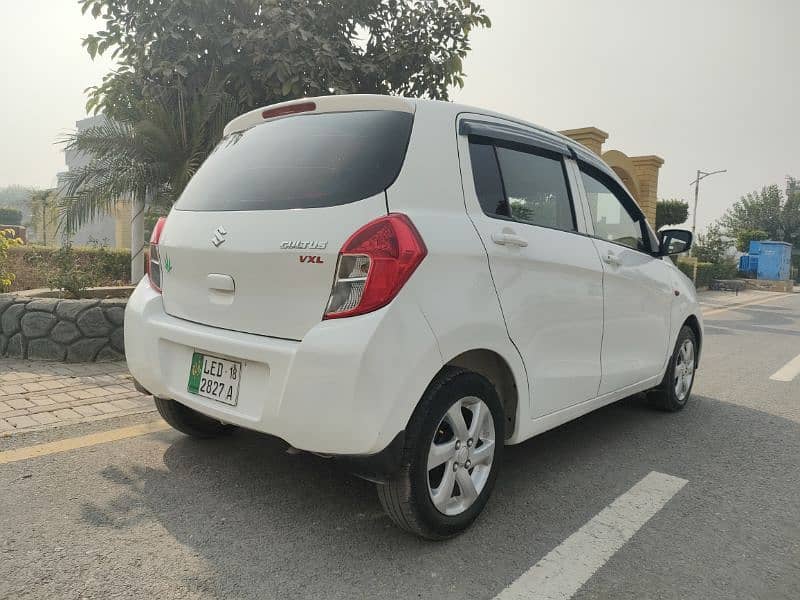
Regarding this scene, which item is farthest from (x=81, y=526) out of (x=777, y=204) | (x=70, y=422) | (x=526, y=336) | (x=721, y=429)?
(x=777, y=204)

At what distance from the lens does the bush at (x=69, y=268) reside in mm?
6358

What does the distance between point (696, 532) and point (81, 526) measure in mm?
2601

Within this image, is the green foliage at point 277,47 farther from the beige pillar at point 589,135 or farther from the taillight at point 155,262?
the beige pillar at point 589,135

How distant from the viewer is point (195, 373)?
271cm

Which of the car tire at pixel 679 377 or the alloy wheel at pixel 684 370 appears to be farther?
the alloy wheel at pixel 684 370

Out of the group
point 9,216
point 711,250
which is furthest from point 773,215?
point 9,216

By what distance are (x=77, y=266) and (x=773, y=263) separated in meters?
32.0

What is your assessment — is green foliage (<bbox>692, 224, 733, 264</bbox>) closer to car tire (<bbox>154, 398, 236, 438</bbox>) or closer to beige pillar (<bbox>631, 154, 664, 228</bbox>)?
beige pillar (<bbox>631, 154, 664, 228</bbox>)

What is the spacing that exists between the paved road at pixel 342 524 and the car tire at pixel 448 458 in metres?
0.13

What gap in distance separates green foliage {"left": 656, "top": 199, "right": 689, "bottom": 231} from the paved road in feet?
56.7

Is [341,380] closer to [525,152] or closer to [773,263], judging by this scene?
[525,152]

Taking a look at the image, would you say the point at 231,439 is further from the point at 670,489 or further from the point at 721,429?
the point at 721,429

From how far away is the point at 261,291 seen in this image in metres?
2.50

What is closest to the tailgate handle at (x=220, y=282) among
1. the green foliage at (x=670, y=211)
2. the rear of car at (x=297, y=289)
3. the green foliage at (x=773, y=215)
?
the rear of car at (x=297, y=289)
